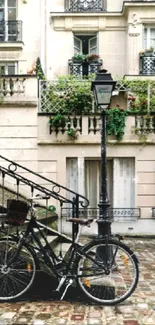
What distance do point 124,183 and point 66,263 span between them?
8136 millimetres

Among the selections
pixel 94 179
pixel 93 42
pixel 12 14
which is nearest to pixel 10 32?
pixel 12 14

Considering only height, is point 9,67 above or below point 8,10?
below

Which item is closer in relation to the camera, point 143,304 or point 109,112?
point 143,304

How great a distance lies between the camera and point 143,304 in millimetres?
5902

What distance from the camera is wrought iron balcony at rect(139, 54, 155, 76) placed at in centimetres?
1753

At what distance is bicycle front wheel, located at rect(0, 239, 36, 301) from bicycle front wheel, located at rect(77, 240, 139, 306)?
644 mm

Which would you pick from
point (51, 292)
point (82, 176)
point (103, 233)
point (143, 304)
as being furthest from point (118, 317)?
point (82, 176)

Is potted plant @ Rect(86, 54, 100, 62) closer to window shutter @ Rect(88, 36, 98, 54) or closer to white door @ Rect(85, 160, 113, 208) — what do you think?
window shutter @ Rect(88, 36, 98, 54)

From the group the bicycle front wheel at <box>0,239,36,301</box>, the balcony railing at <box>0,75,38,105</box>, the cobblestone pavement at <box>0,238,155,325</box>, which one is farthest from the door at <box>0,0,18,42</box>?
the cobblestone pavement at <box>0,238,155,325</box>

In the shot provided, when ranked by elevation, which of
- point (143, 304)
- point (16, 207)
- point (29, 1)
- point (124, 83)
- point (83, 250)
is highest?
point (29, 1)

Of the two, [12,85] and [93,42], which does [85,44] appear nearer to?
[93,42]

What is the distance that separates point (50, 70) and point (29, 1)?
318 cm

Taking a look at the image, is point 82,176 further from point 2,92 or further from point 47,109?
point 2,92

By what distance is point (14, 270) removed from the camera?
19.2 feet
